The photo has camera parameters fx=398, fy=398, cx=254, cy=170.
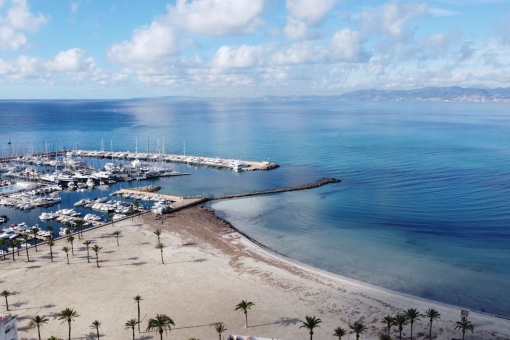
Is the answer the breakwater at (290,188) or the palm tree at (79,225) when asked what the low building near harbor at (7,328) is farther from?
the breakwater at (290,188)

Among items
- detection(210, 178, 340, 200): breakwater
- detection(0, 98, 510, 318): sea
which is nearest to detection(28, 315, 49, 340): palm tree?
detection(0, 98, 510, 318): sea

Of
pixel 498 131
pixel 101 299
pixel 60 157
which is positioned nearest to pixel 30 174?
pixel 60 157

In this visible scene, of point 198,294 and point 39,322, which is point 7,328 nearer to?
point 39,322

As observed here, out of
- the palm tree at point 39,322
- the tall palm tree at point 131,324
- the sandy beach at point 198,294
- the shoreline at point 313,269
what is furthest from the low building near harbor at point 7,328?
the shoreline at point 313,269

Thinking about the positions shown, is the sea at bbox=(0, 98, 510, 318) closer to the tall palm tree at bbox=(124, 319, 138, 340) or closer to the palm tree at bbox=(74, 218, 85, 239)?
the palm tree at bbox=(74, 218, 85, 239)

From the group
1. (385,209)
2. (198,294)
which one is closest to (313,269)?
(198,294)
